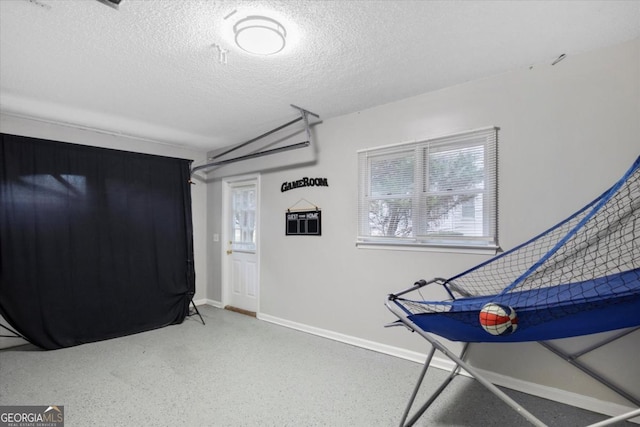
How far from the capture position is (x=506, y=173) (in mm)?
2584

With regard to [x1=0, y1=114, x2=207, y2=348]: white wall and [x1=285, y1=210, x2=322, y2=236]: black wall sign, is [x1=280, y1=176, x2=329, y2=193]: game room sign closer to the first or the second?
[x1=285, y1=210, x2=322, y2=236]: black wall sign

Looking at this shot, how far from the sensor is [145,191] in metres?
4.26

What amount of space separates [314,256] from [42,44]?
9.81 feet

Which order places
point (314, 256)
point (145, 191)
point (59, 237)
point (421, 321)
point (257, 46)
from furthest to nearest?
point (145, 191) < point (314, 256) < point (59, 237) < point (257, 46) < point (421, 321)

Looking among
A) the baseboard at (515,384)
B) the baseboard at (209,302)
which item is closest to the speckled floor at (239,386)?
the baseboard at (515,384)

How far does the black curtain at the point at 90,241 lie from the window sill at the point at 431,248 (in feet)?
9.01

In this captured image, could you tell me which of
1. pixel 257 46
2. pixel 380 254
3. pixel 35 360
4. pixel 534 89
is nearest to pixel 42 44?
pixel 257 46

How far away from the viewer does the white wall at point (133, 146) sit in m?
3.54

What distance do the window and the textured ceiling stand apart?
554 mm

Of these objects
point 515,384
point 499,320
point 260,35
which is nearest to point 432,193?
point 499,320

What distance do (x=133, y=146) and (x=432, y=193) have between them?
403cm

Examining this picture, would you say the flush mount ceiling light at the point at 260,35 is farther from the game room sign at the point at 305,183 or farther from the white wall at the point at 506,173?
the game room sign at the point at 305,183

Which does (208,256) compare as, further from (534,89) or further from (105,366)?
(534,89)

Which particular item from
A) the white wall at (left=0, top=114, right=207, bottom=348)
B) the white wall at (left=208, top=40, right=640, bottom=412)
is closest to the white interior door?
the white wall at (left=0, top=114, right=207, bottom=348)
